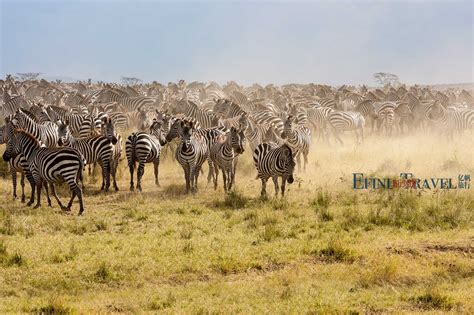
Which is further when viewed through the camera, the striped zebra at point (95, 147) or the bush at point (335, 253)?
the striped zebra at point (95, 147)

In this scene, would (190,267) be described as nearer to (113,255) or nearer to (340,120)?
(113,255)

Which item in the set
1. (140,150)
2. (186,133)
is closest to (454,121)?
(186,133)

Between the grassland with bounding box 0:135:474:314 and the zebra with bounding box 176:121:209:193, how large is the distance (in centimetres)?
65

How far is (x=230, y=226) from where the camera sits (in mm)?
12211

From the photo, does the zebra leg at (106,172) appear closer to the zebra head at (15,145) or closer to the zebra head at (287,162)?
the zebra head at (15,145)

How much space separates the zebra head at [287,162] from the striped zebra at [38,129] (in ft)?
23.8

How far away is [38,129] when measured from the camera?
17.7m

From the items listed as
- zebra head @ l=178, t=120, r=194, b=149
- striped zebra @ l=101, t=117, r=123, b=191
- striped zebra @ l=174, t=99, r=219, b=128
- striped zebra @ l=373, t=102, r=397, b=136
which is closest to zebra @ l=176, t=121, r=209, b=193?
zebra head @ l=178, t=120, r=194, b=149

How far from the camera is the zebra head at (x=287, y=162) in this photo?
46.4 ft

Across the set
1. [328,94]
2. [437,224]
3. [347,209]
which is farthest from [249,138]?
[328,94]

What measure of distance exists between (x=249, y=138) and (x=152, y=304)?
11.9 m

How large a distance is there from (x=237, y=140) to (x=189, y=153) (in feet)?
4.45

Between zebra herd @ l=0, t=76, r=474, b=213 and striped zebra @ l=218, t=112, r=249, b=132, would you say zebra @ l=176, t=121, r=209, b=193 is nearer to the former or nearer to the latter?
zebra herd @ l=0, t=76, r=474, b=213

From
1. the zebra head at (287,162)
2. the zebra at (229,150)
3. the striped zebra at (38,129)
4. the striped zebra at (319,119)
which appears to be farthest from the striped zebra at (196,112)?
the zebra head at (287,162)
